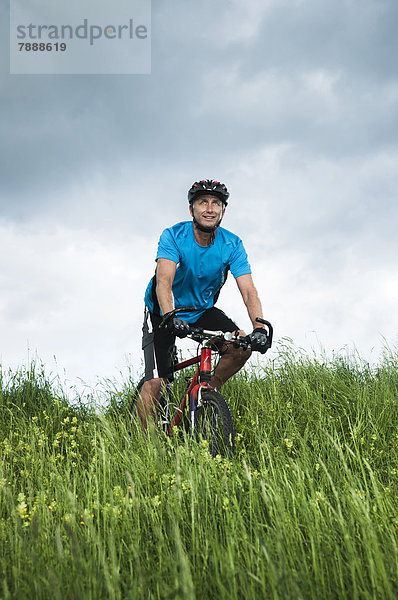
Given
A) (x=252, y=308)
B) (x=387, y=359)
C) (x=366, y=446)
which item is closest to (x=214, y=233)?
(x=252, y=308)

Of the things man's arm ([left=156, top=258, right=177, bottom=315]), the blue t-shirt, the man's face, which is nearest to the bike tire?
man's arm ([left=156, top=258, right=177, bottom=315])

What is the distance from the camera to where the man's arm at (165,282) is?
18.1ft

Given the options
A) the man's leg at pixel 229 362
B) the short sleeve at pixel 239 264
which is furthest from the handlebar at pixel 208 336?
the short sleeve at pixel 239 264

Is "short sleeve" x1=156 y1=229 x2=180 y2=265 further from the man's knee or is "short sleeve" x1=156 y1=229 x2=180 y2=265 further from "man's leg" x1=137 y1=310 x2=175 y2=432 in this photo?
the man's knee

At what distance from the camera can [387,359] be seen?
25.8 ft

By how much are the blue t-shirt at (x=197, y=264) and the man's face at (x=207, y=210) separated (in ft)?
0.91

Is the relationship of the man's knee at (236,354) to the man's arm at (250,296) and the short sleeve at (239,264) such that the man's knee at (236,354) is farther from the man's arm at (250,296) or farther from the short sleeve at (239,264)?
the short sleeve at (239,264)

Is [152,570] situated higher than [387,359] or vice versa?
[387,359]

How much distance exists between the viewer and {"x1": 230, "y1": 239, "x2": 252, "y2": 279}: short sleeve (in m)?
6.39

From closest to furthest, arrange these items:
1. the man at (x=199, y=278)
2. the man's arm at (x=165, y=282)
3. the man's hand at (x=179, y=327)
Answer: the man's hand at (x=179, y=327)
the man's arm at (x=165, y=282)
the man at (x=199, y=278)

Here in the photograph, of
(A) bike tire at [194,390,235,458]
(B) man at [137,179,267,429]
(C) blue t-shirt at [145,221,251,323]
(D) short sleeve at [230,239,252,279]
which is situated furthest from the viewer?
(D) short sleeve at [230,239,252,279]

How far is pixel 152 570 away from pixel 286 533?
728mm

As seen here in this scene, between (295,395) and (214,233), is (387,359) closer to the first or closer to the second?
(295,395)

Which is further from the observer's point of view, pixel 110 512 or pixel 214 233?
pixel 214 233
